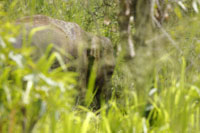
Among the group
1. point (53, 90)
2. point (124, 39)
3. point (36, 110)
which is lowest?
point (36, 110)

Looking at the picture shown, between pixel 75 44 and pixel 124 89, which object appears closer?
pixel 124 89

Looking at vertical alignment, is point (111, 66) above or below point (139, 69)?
below

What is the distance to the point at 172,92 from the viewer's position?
7.23ft

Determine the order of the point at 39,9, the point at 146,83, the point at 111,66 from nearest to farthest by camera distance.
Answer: the point at 146,83 < the point at 111,66 < the point at 39,9

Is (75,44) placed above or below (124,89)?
above

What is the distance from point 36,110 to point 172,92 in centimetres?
90

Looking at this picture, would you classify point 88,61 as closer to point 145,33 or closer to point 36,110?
point 145,33

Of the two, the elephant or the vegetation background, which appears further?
the elephant

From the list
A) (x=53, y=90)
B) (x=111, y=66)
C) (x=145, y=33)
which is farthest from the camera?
(x=111, y=66)

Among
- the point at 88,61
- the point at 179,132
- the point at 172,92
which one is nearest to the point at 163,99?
the point at 172,92

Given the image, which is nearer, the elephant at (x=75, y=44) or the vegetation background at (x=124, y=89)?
the vegetation background at (x=124, y=89)

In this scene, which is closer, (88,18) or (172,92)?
(172,92)

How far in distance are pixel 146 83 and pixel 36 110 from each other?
668mm

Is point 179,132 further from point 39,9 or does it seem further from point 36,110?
point 39,9
